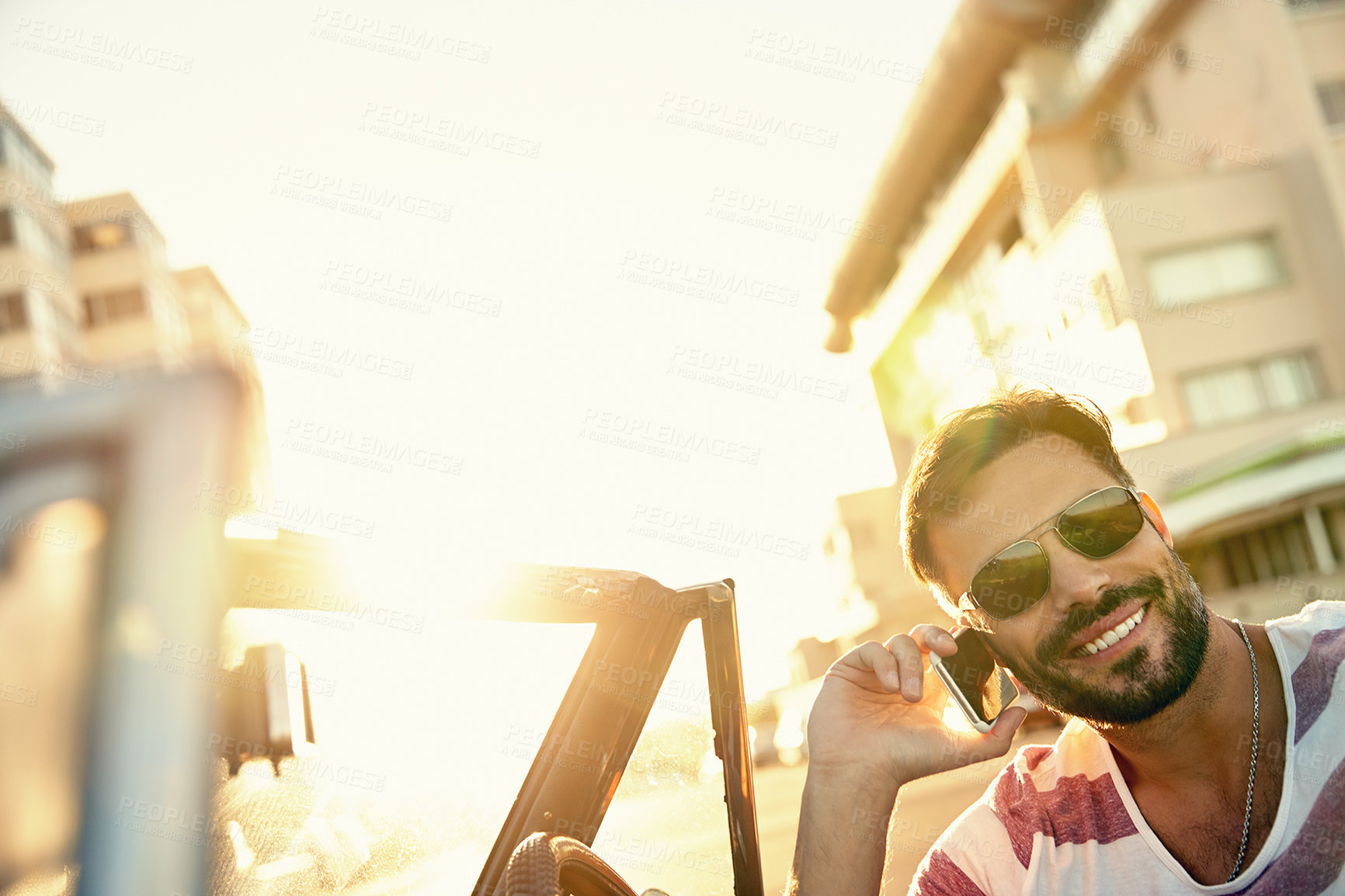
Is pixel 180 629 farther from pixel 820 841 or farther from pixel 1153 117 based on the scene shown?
pixel 1153 117

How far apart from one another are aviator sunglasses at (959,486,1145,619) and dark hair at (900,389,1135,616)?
0.61 ft

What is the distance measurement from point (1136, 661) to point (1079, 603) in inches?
7.2

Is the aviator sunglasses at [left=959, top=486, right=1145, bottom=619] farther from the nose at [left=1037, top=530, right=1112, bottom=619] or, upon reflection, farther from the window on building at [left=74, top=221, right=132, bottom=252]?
the window on building at [left=74, top=221, right=132, bottom=252]

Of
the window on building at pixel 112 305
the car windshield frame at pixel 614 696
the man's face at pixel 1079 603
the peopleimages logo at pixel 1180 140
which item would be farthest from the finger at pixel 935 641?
the window on building at pixel 112 305

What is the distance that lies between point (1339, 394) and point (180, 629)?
94.3 feet

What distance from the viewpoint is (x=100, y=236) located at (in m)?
38.7

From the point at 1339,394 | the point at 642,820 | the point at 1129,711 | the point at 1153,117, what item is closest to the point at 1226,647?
the point at 1129,711

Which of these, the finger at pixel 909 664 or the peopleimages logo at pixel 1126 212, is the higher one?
the peopleimages logo at pixel 1126 212

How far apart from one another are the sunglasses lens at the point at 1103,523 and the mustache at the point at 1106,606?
96mm

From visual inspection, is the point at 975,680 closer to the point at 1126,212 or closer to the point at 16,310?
the point at 1126,212

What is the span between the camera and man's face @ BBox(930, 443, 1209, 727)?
91.4 inches

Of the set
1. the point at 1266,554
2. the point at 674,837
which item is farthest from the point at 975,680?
the point at 1266,554

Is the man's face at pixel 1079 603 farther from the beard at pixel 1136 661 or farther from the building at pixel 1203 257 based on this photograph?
the building at pixel 1203 257

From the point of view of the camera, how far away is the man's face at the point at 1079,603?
7.62 ft
